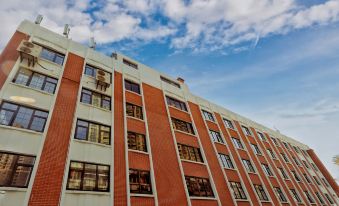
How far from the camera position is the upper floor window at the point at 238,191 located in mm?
21766

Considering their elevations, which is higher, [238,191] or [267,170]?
[267,170]

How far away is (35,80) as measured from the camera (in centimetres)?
1548

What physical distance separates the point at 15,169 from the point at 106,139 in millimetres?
6019

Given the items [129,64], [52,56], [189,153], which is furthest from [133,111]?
[52,56]

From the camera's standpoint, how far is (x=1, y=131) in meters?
11.9

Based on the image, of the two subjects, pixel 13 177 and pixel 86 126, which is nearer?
pixel 13 177

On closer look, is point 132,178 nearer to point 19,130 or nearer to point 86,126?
point 86,126

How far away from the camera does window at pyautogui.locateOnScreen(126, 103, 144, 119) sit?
19.6m

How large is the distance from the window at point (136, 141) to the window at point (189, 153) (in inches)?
167

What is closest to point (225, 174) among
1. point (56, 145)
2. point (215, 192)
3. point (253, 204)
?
point (215, 192)

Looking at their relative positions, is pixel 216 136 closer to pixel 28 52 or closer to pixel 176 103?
pixel 176 103

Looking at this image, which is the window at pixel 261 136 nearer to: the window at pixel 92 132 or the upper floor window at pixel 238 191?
the upper floor window at pixel 238 191

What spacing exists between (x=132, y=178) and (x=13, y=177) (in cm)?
733

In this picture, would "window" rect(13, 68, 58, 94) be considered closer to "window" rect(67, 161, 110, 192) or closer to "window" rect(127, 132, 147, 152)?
"window" rect(67, 161, 110, 192)
